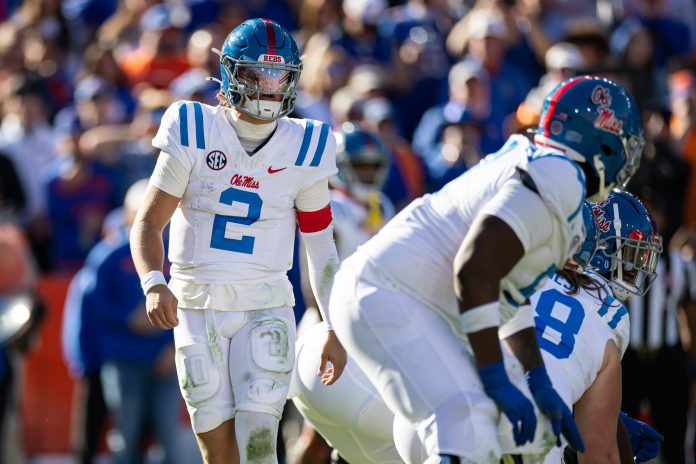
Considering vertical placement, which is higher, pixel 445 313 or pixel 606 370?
pixel 445 313

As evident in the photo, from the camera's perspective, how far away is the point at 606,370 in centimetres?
547

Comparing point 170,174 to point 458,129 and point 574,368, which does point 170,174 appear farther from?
point 458,129

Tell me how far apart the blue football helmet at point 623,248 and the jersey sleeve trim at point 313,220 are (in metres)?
1.11

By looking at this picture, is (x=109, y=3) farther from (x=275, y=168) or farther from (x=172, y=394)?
(x=275, y=168)

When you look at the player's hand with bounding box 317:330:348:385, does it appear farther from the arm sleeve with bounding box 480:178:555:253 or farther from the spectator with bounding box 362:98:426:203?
the spectator with bounding box 362:98:426:203

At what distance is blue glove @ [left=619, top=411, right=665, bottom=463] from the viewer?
6070 mm

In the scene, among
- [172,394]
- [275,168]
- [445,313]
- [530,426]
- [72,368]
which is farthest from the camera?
[72,368]

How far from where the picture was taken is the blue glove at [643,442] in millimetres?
6070

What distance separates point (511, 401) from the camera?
4488mm

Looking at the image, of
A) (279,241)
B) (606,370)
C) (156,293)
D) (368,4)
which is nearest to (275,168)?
(279,241)

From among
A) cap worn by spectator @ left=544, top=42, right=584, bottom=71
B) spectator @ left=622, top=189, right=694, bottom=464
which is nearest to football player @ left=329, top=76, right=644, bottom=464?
spectator @ left=622, top=189, right=694, bottom=464

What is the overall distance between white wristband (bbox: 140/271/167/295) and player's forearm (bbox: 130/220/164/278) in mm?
33

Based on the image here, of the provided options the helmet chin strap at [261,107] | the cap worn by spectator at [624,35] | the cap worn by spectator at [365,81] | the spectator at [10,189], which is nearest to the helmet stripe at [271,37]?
the helmet chin strap at [261,107]

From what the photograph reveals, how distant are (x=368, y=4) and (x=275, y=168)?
7.27 meters
